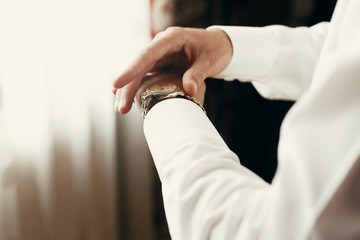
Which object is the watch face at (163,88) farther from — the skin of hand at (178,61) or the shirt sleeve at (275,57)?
the shirt sleeve at (275,57)

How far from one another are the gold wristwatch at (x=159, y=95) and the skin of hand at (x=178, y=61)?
0.03m

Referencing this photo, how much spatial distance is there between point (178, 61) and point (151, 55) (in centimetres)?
13

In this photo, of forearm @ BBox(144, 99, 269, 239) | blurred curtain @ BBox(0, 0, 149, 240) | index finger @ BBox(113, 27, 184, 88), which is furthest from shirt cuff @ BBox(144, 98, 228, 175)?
blurred curtain @ BBox(0, 0, 149, 240)

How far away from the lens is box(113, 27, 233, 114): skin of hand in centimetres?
73

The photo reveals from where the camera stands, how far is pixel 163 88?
0.72 meters

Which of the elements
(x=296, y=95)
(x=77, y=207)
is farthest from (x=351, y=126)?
(x=77, y=207)

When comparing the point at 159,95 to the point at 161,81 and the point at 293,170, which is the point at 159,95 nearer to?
the point at 161,81

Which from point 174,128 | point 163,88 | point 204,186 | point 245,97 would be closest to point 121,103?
point 163,88

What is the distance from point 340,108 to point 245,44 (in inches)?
23.5

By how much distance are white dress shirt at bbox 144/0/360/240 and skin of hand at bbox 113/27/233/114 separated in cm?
18

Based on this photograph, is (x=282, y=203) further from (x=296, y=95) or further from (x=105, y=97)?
(x=105, y=97)

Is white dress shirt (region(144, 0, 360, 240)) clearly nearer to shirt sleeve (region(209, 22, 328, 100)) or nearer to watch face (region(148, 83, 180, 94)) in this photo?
watch face (region(148, 83, 180, 94))

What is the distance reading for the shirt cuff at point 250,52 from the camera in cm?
93

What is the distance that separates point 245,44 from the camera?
0.94 m
